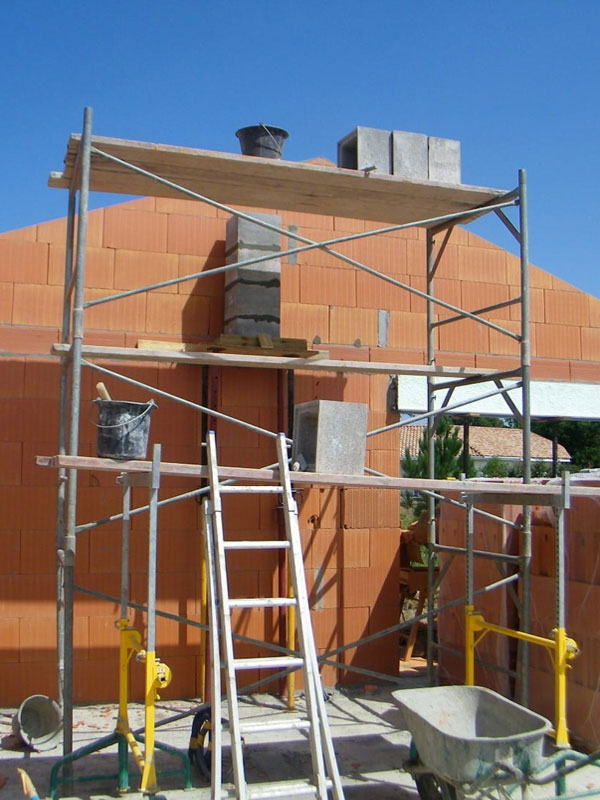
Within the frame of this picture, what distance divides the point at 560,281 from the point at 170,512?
438cm

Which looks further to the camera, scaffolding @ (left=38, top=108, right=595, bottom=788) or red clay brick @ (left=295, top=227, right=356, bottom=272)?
red clay brick @ (left=295, top=227, right=356, bottom=272)

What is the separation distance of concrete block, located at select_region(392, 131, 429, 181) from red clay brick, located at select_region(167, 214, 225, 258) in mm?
1900

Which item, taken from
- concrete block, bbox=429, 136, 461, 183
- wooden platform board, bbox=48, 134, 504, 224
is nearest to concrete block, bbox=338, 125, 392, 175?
wooden platform board, bbox=48, 134, 504, 224

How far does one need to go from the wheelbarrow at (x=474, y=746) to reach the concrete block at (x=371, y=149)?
3.65 metres

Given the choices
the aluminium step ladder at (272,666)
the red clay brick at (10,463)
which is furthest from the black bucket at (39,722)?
the aluminium step ladder at (272,666)

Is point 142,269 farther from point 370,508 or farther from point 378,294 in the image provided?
point 370,508

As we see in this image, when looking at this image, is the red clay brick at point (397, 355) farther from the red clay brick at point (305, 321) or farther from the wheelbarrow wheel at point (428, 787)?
the wheelbarrow wheel at point (428, 787)

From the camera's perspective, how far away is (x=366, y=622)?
760 centimetres

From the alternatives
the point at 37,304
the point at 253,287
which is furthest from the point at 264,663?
the point at 37,304

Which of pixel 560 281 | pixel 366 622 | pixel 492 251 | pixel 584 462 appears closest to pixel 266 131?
pixel 492 251

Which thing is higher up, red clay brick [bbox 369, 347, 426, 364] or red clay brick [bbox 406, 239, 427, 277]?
red clay brick [bbox 406, 239, 427, 277]

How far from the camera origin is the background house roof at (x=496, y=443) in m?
34.8

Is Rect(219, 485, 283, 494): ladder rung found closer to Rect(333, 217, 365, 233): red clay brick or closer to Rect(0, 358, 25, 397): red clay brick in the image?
Rect(0, 358, 25, 397): red clay brick

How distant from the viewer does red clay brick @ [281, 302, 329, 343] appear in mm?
7699
